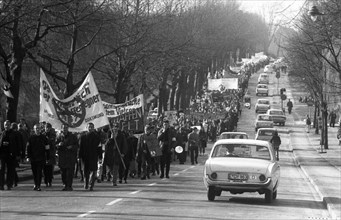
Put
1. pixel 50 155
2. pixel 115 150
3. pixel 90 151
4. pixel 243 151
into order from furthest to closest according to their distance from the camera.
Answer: pixel 115 150 → pixel 50 155 → pixel 90 151 → pixel 243 151

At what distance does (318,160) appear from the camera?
169 ft

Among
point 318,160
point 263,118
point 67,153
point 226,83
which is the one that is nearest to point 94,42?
point 318,160

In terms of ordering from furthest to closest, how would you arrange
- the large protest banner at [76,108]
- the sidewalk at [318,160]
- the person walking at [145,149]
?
the person walking at [145,149] < the large protest banner at [76,108] < the sidewalk at [318,160]

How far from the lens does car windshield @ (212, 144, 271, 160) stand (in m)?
22.0

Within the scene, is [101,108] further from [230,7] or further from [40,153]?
[230,7]

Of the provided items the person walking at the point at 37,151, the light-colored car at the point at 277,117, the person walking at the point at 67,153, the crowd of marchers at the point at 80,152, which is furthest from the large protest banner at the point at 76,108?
the light-colored car at the point at 277,117

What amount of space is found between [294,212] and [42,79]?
32.1ft

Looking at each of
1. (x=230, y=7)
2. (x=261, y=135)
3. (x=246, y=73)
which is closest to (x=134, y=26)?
(x=261, y=135)

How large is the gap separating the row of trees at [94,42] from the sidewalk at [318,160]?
20.1ft

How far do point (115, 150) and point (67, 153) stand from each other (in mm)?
2308

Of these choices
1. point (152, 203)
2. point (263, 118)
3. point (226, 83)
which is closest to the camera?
point (152, 203)

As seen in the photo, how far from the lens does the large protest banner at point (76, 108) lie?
24938 mm

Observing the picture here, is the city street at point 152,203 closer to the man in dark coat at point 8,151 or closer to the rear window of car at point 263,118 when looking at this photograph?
the man in dark coat at point 8,151

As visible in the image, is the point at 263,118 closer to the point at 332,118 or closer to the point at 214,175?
the point at 332,118
